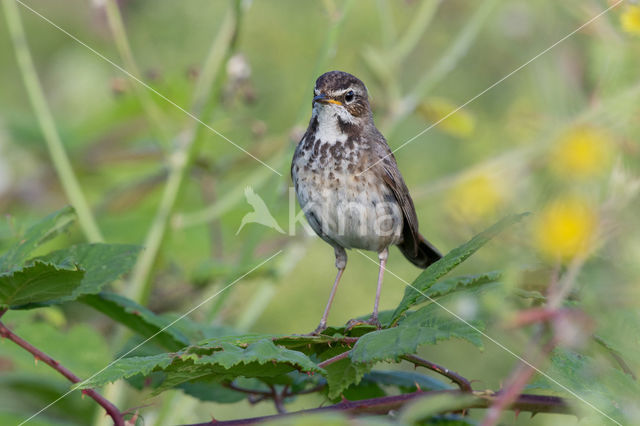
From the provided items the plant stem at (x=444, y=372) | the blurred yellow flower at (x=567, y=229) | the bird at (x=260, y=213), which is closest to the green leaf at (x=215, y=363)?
the plant stem at (x=444, y=372)

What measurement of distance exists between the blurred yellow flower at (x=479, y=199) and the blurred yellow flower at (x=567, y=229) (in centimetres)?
21

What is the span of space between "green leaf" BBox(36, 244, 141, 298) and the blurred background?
603 millimetres

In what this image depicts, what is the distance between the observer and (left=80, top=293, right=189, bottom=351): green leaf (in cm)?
213

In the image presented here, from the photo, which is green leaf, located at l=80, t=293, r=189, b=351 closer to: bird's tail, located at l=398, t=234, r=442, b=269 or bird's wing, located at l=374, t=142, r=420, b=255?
bird's wing, located at l=374, t=142, r=420, b=255

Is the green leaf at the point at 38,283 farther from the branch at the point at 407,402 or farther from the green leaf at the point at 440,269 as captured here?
the green leaf at the point at 440,269

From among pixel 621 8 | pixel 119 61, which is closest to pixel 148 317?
pixel 621 8

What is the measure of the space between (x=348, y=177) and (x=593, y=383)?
5.81 ft

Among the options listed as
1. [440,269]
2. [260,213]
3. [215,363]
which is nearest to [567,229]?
[440,269]

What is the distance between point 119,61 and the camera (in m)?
6.92

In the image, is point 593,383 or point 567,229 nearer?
point 567,229

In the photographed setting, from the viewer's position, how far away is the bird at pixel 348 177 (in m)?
3.24

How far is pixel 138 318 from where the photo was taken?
7.25 feet

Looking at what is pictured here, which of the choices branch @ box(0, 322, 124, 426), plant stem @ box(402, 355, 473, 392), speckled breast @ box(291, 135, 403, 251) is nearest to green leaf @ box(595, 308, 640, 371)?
plant stem @ box(402, 355, 473, 392)

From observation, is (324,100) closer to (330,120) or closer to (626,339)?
(330,120)
